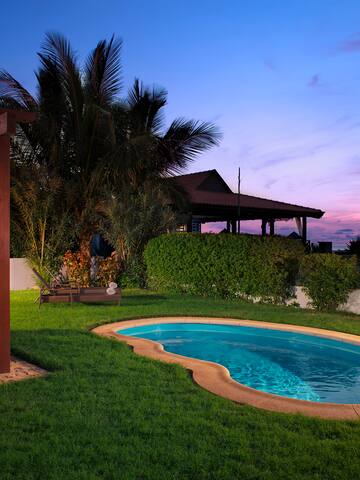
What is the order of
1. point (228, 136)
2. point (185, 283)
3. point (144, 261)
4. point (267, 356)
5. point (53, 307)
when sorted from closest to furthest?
1. point (267, 356)
2. point (53, 307)
3. point (185, 283)
4. point (144, 261)
5. point (228, 136)

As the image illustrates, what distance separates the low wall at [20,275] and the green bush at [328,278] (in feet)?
32.1

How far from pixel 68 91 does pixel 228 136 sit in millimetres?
5954

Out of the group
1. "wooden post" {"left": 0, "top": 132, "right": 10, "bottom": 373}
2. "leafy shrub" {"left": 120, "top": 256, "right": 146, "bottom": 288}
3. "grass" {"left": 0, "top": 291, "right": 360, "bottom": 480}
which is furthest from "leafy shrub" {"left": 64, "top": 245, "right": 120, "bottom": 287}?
"wooden post" {"left": 0, "top": 132, "right": 10, "bottom": 373}

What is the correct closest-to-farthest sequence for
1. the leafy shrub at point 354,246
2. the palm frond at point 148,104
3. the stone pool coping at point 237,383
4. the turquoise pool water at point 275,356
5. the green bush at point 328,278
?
1. the stone pool coping at point 237,383
2. the turquoise pool water at point 275,356
3. the green bush at point 328,278
4. the palm frond at point 148,104
5. the leafy shrub at point 354,246

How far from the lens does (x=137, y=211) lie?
1667cm

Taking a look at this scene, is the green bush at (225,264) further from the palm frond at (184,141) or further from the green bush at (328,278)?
the palm frond at (184,141)

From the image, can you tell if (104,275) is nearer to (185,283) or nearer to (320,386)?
(185,283)

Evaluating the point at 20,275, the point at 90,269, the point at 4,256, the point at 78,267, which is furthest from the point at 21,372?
the point at 20,275

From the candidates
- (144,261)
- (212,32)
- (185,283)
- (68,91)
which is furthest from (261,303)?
(68,91)

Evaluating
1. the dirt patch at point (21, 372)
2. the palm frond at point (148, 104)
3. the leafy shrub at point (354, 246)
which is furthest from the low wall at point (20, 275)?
the leafy shrub at point (354, 246)

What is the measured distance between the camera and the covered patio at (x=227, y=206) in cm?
2298

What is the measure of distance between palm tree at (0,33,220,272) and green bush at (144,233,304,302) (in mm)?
2707

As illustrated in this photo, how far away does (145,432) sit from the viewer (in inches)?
169

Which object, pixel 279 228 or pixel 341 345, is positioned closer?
pixel 341 345
